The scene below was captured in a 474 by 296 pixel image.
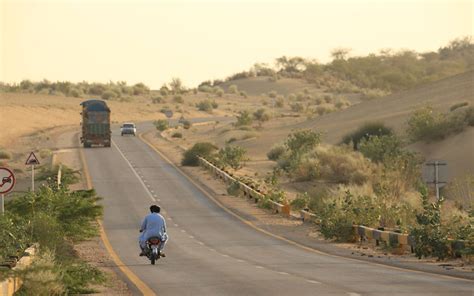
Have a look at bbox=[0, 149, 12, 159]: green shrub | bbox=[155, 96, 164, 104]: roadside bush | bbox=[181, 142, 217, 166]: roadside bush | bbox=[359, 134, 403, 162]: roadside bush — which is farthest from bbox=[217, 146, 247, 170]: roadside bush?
bbox=[155, 96, 164, 104]: roadside bush

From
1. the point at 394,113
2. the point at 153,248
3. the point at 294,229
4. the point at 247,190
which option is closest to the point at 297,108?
the point at 394,113

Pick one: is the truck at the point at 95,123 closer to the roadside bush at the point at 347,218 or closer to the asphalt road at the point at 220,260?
the asphalt road at the point at 220,260

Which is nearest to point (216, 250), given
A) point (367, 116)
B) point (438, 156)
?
point (438, 156)

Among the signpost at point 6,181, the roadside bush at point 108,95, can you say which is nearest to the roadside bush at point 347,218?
the signpost at point 6,181

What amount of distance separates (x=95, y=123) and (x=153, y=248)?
58.9 m

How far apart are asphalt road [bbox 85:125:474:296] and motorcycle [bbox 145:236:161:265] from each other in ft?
0.75

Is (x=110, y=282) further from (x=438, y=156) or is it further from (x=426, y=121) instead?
(x=426, y=121)

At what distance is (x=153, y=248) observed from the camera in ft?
87.0

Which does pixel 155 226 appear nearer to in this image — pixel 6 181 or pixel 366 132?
pixel 6 181

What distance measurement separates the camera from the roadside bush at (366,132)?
270ft

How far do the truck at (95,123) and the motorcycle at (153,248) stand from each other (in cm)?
5814

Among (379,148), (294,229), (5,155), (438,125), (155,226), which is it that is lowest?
(294,229)

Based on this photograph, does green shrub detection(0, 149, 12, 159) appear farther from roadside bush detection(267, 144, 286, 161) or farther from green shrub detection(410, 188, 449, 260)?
green shrub detection(410, 188, 449, 260)

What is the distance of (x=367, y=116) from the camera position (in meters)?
98.1
